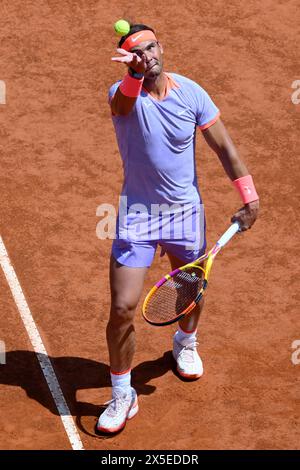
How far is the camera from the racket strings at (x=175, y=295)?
372 inches

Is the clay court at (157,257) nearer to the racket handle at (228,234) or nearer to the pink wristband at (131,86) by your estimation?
the racket handle at (228,234)

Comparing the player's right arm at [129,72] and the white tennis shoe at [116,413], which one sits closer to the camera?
the player's right arm at [129,72]

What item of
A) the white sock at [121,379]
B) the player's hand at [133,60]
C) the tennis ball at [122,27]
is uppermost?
the tennis ball at [122,27]

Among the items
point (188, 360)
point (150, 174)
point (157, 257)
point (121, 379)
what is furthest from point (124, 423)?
point (157, 257)

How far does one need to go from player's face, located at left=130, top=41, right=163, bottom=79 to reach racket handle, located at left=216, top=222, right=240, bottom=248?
4.48 ft

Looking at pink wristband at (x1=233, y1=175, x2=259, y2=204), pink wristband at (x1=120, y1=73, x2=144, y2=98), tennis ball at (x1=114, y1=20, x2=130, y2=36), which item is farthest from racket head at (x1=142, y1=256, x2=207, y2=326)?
tennis ball at (x1=114, y1=20, x2=130, y2=36)

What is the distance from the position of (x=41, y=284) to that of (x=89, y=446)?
2.09 m

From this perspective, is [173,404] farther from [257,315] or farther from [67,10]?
[67,10]

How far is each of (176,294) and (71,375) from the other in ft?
4.99

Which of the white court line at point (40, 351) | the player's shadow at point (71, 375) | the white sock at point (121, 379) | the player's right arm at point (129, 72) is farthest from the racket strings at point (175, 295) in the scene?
the player's right arm at point (129, 72)

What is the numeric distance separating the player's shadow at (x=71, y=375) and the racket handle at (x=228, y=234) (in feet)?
5.78

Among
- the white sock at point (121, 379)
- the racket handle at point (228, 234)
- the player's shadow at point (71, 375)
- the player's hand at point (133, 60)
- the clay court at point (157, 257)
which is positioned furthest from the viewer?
the player's shadow at point (71, 375)

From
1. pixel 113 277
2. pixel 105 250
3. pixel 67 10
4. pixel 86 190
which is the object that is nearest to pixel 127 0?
pixel 67 10

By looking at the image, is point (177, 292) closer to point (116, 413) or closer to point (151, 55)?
point (116, 413)
